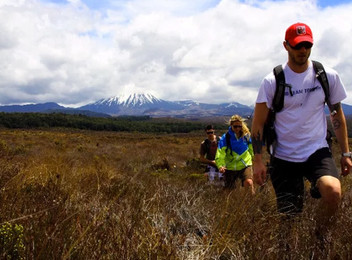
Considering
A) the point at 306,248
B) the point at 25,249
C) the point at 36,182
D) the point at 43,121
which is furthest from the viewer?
the point at 43,121

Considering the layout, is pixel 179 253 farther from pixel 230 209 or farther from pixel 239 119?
pixel 239 119

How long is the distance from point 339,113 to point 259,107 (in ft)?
2.37

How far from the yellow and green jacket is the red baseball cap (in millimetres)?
2668

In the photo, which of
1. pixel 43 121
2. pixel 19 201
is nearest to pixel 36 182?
pixel 19 201

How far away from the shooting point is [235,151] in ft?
17.2

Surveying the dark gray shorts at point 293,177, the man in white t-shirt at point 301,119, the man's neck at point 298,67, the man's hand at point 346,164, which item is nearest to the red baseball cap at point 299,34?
the man in white t-shirt at point 301,119

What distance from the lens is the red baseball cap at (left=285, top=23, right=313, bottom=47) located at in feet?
8.57

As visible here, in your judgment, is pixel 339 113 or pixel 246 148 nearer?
pixel 339 113

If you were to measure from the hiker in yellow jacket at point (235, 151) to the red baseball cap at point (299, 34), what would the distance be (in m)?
2.55

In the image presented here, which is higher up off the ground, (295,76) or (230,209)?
(295,76)

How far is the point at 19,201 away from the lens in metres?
2.42

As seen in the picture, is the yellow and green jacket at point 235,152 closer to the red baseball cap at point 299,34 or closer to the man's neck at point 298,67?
the man's neck at point 298,67

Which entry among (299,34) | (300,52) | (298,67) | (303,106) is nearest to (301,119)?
(303,106)

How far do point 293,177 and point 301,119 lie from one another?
1.75 ft
